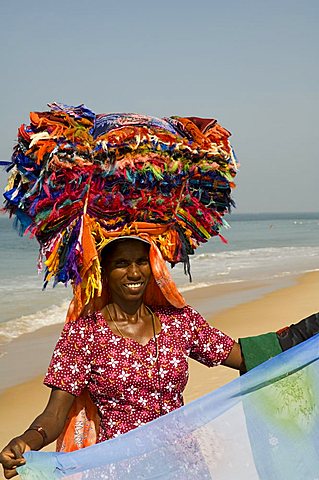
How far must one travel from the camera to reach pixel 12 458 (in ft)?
6.63

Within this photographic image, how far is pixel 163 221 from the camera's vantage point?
248 centimetres

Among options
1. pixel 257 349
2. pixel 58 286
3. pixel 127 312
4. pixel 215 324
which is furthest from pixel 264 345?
pixel 58 286

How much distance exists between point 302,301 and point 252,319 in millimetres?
1831

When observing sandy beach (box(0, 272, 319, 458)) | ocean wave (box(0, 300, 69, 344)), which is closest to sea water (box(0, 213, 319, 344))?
ocean wave (box(0, 300, 69, 344))

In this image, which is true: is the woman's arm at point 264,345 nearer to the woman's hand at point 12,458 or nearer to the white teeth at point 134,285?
the white teeth at point 134,285

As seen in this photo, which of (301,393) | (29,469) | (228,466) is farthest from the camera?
(301,393)

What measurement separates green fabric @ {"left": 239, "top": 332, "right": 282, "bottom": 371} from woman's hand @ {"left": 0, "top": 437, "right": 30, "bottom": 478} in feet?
2.90

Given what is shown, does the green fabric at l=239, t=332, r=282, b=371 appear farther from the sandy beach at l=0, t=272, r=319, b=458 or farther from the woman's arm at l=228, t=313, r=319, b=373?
the sandy beach at l=0, t=272, r=319, b=458

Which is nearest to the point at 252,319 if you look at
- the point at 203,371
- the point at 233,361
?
the point at 203,371

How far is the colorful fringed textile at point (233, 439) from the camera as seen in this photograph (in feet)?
7.12

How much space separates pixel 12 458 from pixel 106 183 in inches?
36.7

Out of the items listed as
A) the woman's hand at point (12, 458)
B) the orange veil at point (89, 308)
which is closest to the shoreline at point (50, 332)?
the orange veil at point (89, 308)

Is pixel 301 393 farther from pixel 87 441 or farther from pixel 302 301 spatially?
pixel 302 301

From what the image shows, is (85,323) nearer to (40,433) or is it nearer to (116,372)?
(116,372)
